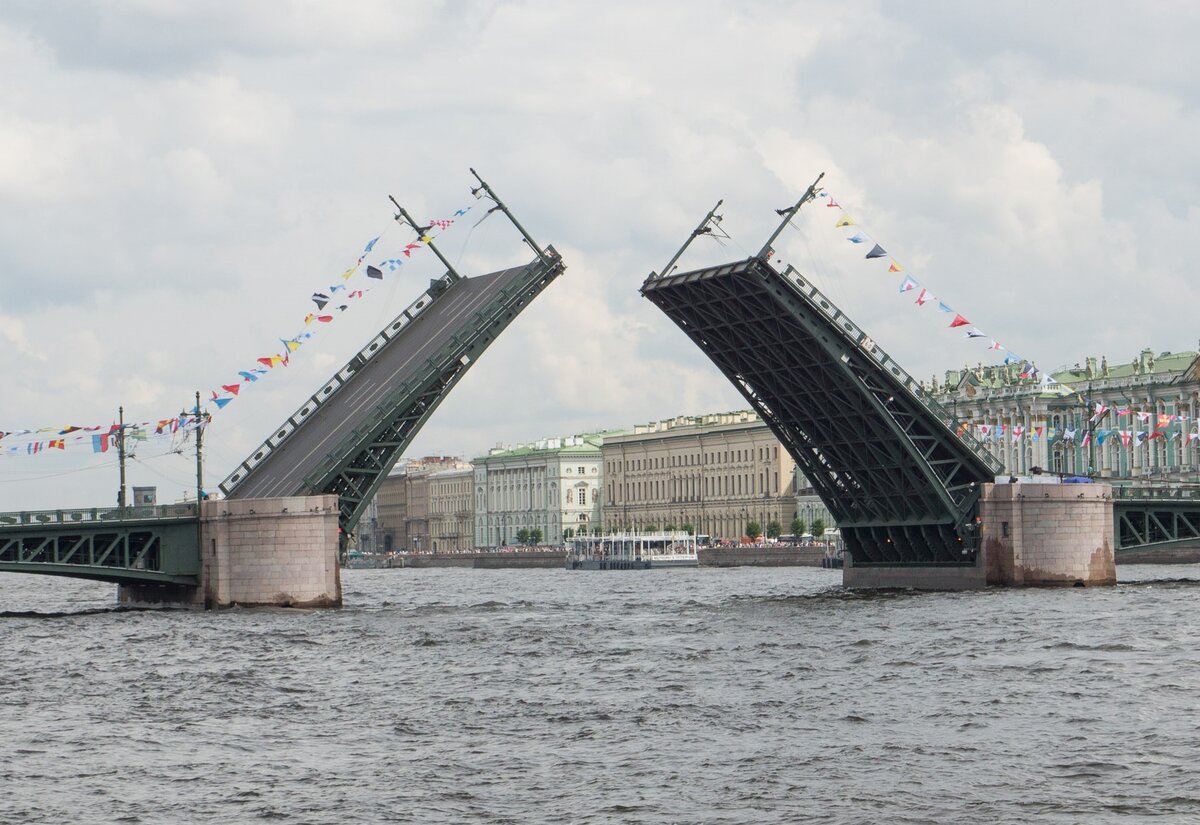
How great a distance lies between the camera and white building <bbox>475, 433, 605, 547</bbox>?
143250 millimetres

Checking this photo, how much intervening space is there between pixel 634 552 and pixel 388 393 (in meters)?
62.9

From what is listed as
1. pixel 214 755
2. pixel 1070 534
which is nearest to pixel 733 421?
pixel 1070 534

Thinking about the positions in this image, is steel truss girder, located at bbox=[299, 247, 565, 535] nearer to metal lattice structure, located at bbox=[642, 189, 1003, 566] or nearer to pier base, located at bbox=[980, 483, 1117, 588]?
metal lattice structure, located at bbox=[642, 189, 1003, 566]

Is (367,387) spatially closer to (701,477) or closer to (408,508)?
(701,477)

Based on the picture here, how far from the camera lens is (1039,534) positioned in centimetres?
4394

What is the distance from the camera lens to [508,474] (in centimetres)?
15188

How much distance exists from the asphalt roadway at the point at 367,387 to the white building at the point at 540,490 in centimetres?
9472

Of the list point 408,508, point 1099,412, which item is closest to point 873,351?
point 1099,412

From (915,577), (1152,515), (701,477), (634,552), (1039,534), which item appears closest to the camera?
(1039,534)

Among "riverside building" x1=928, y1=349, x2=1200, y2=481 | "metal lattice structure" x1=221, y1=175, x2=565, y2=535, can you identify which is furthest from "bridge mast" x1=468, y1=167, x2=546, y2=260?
"riverside building" x1=928, y1=349, x2=1200, y2=481

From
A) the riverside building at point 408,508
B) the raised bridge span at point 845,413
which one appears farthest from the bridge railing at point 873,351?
the riverside building at point 408,508

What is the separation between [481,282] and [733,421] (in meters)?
81.4

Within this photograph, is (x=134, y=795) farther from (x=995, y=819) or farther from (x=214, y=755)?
(x=995, y=819)

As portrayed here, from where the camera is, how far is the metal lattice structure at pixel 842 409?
39875mm
